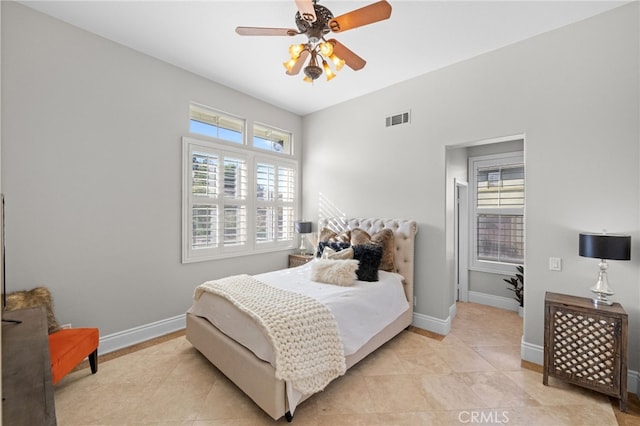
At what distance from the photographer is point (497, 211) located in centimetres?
449

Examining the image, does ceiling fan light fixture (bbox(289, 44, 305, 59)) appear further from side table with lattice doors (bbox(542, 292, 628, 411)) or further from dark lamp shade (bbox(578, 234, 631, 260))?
side table with lattice doors (bbox(542, 292, 628, 411))

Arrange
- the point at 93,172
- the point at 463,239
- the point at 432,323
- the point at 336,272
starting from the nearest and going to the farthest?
the point at 93,172 < the point at 336,272 < the point at 432,323 < the point at 463,239

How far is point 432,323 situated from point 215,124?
12.3 ft

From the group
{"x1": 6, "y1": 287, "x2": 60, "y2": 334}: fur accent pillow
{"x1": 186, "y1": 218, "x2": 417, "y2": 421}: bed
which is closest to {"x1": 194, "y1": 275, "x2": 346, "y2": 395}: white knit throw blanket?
{"x1": 186, "y1": 218, "x2": 417, "y2": 421}: bed

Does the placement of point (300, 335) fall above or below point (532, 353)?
above

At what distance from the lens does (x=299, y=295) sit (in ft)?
9.11

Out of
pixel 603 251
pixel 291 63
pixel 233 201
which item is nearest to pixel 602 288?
pixel 603 251

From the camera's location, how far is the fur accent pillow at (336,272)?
323 cm

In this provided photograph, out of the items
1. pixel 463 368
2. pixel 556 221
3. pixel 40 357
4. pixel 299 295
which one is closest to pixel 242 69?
pixel 299 295

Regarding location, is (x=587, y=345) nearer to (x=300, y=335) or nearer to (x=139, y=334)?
(x=300, y=335)

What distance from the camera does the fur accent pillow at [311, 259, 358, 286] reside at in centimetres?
323

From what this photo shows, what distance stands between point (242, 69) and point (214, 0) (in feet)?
3.59

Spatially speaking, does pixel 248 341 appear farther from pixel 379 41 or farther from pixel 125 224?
pixel 379 41

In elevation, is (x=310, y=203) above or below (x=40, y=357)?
above
